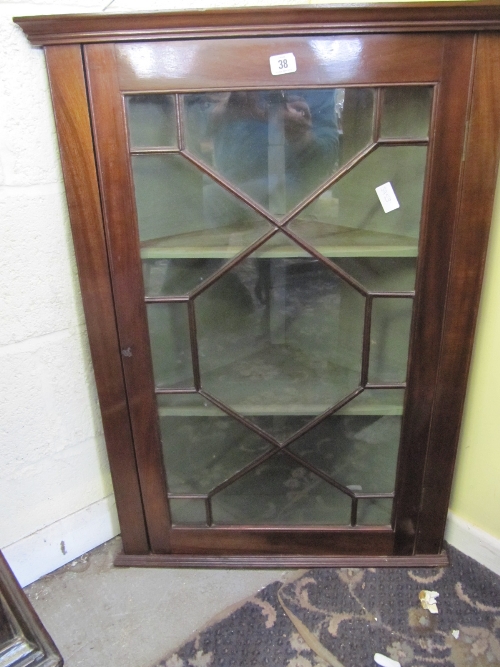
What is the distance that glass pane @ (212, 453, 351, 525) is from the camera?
3.95 ft

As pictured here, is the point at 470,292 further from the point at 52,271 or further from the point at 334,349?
the point at 52,271

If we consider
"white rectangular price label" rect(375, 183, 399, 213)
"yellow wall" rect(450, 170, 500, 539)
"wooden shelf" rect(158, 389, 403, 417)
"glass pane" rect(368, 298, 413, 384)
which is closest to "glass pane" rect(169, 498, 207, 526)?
"wooden shelf" rect(158, 389, 403, 417)

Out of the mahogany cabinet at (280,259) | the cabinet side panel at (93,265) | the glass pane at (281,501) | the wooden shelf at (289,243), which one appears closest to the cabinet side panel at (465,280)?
the mahogany cabinet at (280,259)

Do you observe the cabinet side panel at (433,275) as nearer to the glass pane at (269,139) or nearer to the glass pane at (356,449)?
the glass pane at (356,449)

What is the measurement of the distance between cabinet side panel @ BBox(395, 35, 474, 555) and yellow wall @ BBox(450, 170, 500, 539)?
13 cm

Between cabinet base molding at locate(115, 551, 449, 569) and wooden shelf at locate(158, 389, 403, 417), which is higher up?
wooden shelf at locate(158, 389, 403, 417)

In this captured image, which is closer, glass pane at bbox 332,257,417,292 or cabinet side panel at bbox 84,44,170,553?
cabinet side panel at bbox 84,44,170,553

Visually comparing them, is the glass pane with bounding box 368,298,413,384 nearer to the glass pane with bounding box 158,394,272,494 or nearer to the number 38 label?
the glass pane with bounding box 158,394,272,494

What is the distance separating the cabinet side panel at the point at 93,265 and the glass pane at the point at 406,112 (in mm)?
540

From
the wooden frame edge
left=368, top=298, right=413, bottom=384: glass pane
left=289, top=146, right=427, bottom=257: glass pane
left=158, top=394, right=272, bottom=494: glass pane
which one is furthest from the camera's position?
left=158, top=394, right=272, bottom=494: glass pane

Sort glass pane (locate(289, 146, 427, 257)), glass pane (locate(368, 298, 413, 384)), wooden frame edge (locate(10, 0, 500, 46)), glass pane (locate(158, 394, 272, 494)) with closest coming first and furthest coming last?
wooden frame edge (locate(10, 0, 500, 46)) < glass pane (locate(289, 146, 427, 257)) < glass pane (locate(368, 298, 413, 384)) < glass pane (locate(158, 394, 272, 494))

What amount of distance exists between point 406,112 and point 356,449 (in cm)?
75

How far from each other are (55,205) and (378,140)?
66 centimetres

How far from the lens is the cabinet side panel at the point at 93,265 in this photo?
2.78 ft
